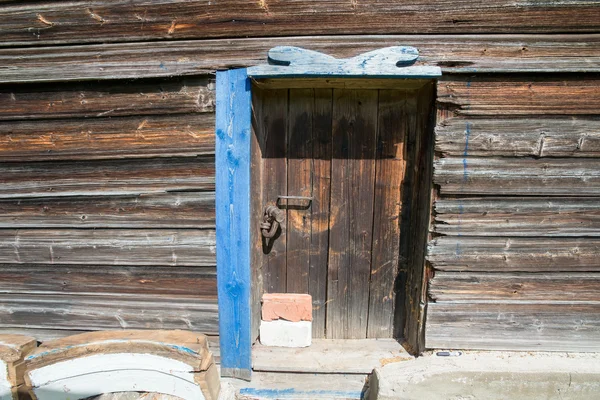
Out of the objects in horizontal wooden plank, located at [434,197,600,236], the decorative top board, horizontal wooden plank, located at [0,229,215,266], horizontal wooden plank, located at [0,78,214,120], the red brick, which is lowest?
the red brick

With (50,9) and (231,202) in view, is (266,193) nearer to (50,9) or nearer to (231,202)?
(231,202)

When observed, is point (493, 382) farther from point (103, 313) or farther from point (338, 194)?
point (103, 313)

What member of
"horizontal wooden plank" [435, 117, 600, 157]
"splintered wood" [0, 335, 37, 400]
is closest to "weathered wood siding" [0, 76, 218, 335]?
"splintered wood" [0, 335, 37, 400]

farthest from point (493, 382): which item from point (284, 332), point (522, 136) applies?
point (522, 136)

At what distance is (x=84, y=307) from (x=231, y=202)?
1128 millimetres

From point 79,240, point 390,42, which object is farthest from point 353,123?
point 79,240

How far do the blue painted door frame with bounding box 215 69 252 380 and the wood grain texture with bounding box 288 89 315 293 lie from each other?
356 millimetres

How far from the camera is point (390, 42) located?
1.69 m

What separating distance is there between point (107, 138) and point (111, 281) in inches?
32.8

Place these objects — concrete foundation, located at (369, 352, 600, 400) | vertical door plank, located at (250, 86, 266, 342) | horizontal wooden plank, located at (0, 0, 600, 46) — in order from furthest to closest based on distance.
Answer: vertical door plank, located at (250, 86, 266, 342) → concrete foundation, located at (369, 352, 600, 400) → horizontal wooden plank, located at (0, 0, 600, 46)

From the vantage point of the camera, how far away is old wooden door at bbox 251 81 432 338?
2.01 m

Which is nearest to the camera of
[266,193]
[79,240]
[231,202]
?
[231,202]

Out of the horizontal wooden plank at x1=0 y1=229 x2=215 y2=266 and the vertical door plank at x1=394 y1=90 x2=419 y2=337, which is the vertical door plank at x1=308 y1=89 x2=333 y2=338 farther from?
the horizontal wooden plank at x1=0 y1=229 x2=215 y2=266

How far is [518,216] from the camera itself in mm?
1795
